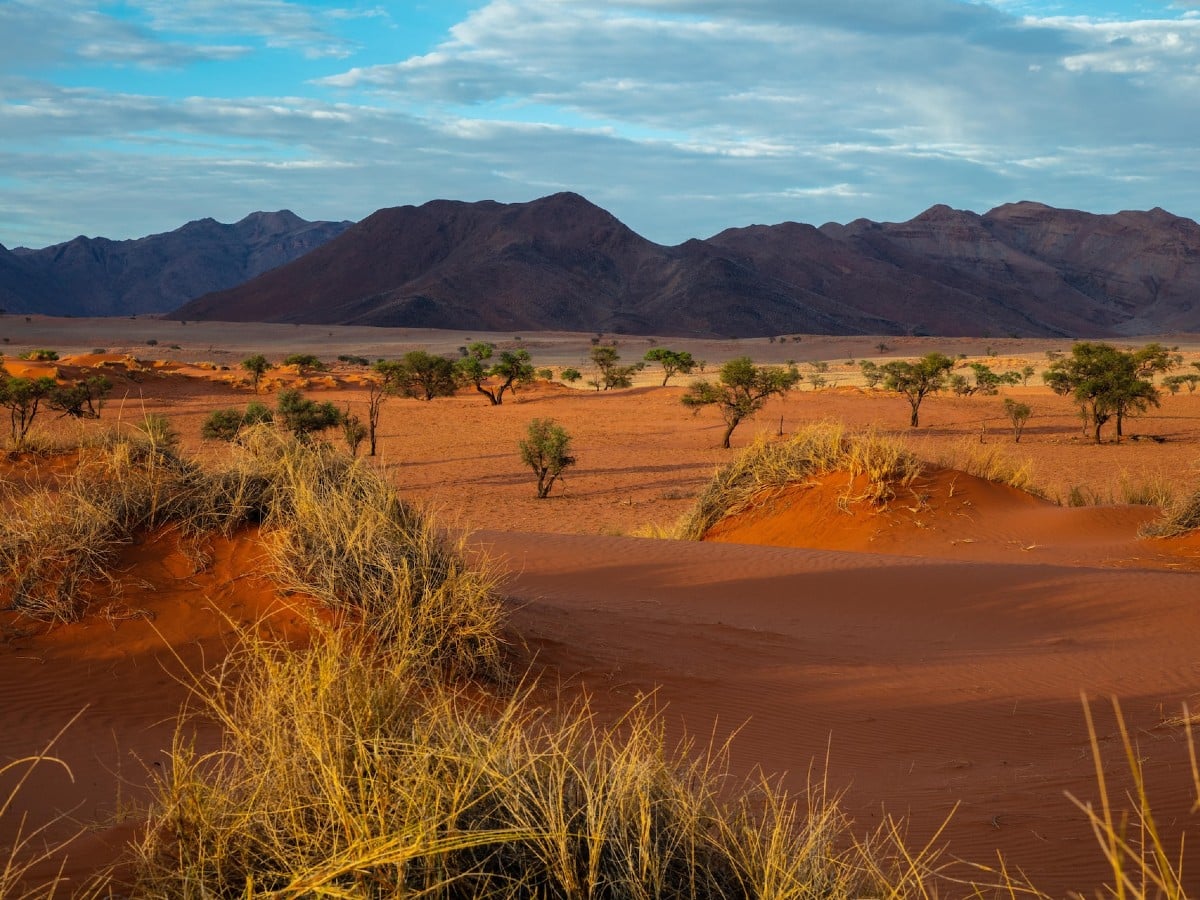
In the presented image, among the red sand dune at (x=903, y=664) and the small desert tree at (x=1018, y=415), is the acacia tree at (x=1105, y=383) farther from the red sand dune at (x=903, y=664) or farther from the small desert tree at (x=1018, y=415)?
the red sand dune at (x=903, y=664)

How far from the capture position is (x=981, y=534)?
17.7 metres

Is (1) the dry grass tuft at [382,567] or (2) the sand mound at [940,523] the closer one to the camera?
(1) the dry grass tuft at [382,567]

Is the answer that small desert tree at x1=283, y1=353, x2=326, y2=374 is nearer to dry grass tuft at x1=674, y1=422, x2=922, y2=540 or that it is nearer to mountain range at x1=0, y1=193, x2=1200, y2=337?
dry grass tuft at x1=674, y1=422, x2=922, y2=540

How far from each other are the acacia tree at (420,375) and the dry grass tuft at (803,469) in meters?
30.5

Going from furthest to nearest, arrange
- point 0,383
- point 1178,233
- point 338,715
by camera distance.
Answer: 1. point 1178,233
2. point 0,383
3. point 338,715

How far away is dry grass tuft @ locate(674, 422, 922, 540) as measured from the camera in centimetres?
1839

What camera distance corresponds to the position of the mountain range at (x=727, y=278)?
140 meters

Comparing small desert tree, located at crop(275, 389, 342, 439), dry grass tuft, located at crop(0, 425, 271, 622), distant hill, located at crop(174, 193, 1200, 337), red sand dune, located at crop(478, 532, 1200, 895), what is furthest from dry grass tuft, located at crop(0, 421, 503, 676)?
Result: distant hill, located at crop(174, 193, 1200, 337)

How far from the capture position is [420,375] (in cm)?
4953

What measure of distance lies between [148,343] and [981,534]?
8364 centimetres

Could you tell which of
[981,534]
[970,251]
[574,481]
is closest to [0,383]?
[574,481]

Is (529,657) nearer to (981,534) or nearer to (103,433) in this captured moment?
(103,433)

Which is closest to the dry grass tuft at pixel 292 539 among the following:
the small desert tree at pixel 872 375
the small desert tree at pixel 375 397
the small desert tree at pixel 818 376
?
the small desert tree at pixel 375 397

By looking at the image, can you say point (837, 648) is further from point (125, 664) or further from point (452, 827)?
point (452, 827)
